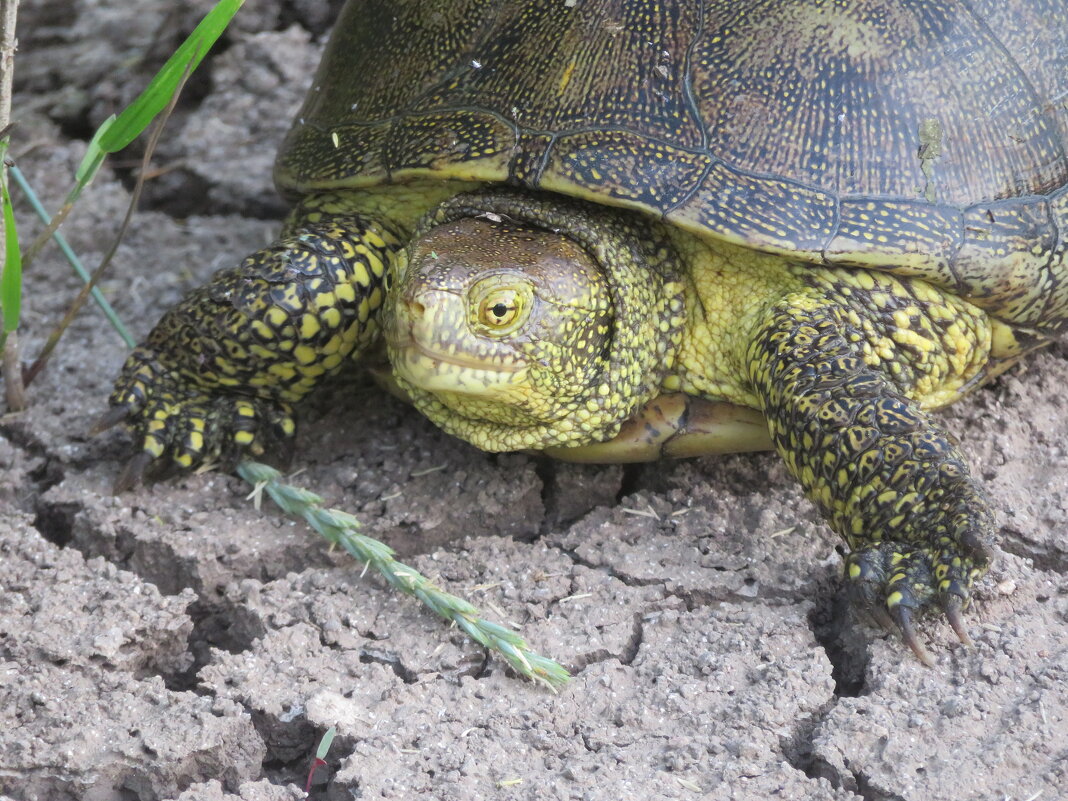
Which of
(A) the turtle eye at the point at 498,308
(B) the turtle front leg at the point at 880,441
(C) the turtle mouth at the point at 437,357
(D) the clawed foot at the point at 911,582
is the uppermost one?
(A) the turtle eye at the point at 498,308

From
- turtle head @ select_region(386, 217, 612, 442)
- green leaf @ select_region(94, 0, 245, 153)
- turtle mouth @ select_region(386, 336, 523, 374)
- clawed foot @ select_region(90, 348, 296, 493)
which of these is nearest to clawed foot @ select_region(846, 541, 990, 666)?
turtle head @ select_region(386, 217, 612, 442)

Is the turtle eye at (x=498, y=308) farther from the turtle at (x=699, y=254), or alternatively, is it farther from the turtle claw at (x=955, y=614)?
the turtle claw at (x=955, y=614)

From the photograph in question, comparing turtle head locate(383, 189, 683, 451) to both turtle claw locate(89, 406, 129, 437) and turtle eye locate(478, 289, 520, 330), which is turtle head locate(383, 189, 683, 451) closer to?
turtle eye locate(478, 289, 520, 330)

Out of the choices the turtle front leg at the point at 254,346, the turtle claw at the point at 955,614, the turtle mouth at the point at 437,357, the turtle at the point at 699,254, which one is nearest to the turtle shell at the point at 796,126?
the turtle at the point at 699,254

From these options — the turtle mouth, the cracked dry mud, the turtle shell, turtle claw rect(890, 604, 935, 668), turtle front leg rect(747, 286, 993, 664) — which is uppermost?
the turtle shell

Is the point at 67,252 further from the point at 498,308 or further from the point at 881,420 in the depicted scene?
the point at 881,420

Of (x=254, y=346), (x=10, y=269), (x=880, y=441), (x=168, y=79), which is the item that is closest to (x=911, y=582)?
(x=880, y=441)
